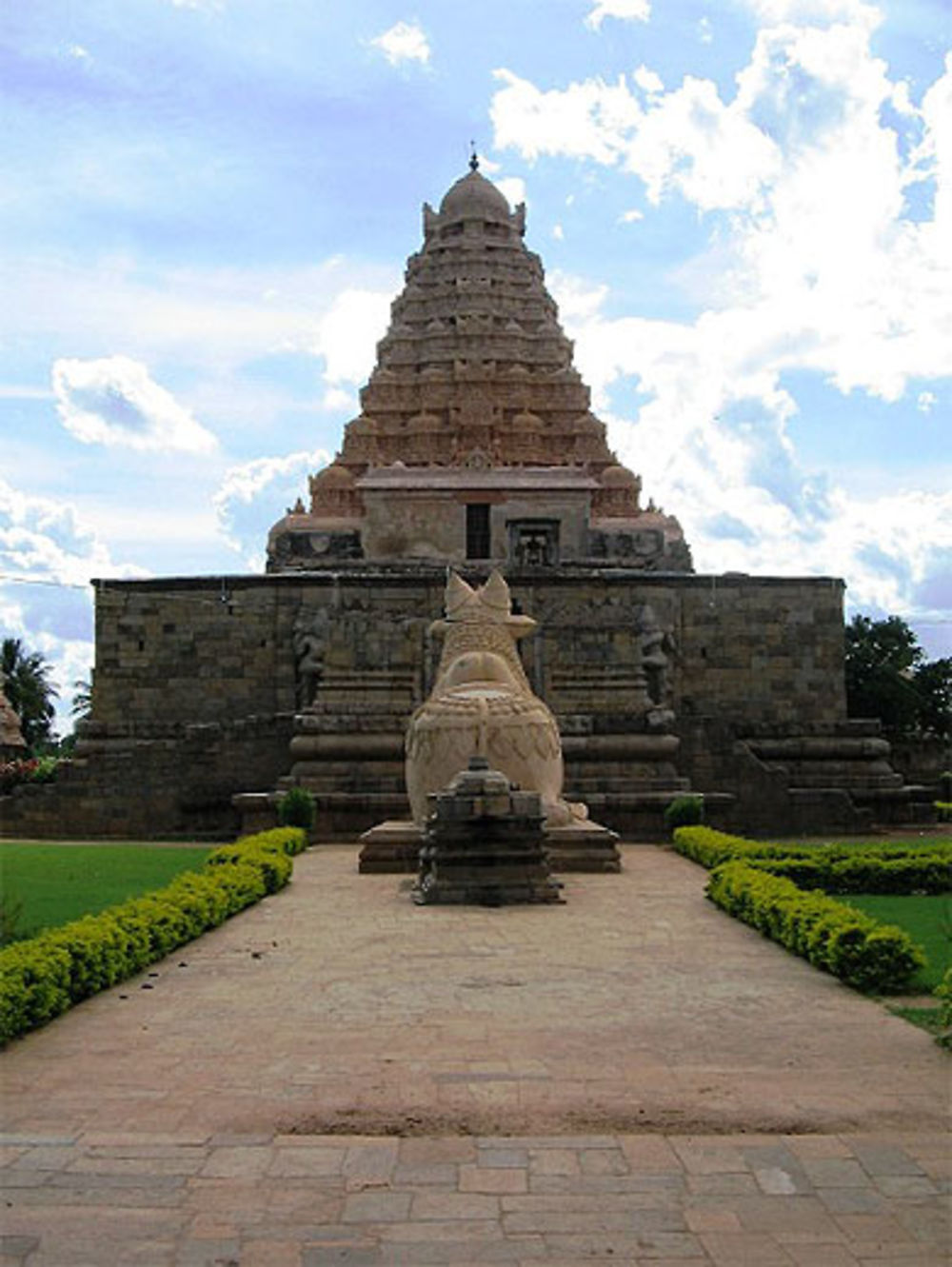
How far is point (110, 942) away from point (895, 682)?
103ft

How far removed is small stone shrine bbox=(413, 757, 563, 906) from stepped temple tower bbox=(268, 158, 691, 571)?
2062 centimetres

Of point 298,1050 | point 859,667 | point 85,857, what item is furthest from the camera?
point 859,667

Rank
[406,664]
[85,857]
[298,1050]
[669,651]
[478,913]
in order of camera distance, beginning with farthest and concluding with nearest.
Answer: [669,651] < [406,664] < [85,857] < [478,913] < [298,1050]

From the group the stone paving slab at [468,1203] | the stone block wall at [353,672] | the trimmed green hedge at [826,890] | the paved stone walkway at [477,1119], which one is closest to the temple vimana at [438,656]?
the stone block wall at [353,672]

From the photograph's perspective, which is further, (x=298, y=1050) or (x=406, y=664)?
(x=406, y=664)

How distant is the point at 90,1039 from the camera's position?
21.9ft

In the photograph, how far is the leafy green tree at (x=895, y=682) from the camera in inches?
1432

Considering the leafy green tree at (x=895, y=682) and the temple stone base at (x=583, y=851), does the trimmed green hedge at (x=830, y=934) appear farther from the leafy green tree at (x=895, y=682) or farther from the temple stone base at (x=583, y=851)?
the leafy green tree at (x=895, y=682)

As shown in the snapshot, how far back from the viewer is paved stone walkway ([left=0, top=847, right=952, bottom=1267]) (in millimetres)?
4121

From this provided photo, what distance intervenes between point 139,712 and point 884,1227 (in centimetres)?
2329

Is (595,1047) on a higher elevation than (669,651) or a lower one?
lower

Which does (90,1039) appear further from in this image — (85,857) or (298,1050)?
(85,857)

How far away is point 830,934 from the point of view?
8344 millimetres

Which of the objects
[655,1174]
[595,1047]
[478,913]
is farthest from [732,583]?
[655,1174]
